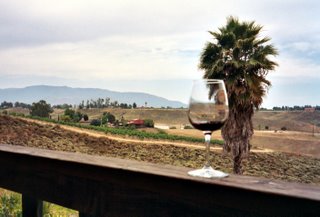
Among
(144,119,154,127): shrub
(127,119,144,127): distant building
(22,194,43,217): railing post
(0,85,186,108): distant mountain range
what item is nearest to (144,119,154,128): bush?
(144,119,154,127): shrub

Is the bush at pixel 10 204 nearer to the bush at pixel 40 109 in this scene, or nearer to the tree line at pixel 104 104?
the bush at pixel 40 109

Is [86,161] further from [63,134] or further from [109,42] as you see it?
[109,42]

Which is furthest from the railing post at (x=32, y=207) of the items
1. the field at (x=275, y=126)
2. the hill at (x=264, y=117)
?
the hill at (x=264, y=117)

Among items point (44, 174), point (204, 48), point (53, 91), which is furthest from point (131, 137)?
point (53, 91)

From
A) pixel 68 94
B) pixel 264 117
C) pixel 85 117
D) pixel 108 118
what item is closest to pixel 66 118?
pixel 85 117

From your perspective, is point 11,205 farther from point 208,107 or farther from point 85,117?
point 85,117

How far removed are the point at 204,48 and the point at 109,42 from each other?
4560 cm

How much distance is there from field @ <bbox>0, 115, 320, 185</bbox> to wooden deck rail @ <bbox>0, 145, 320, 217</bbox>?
21.8m

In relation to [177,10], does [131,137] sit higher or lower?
lower

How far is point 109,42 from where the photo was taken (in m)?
58.2

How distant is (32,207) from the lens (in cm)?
110

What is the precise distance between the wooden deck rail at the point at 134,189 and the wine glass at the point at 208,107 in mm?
108

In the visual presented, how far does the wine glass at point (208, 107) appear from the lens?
0.90 m

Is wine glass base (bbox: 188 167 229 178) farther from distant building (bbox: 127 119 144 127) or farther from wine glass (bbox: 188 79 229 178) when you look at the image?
distant building (bbox: 127 119 144 127)
